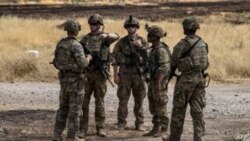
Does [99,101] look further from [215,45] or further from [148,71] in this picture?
[215,45]

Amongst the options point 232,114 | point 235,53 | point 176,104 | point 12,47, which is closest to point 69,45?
point 176,104

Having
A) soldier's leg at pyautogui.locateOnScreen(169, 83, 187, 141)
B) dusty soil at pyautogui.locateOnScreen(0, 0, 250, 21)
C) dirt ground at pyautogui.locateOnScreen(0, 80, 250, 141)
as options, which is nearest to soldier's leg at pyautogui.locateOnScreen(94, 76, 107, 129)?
dirt ground at pyautogui.locateOnScreen(0, 80, 250, 141)

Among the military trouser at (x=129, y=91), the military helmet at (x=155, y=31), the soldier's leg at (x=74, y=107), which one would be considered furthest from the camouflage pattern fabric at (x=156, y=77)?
the soldier's leg at (x=74, y=107)

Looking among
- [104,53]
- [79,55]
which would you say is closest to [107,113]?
[104,53]

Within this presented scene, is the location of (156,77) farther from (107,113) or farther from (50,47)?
(50,47)

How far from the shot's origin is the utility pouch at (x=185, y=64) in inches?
374

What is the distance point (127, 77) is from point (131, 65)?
0.23m

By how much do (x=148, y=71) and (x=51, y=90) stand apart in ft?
22.8

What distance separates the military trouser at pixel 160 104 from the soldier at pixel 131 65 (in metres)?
0.43

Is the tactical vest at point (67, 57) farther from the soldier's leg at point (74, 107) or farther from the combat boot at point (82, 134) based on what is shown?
the combat boot at point (82, 134)

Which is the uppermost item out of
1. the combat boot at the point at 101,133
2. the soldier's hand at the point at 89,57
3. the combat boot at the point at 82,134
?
the soldier's hand at the point at 89,57

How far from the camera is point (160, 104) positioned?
36.6 ft

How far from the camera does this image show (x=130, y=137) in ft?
36.7

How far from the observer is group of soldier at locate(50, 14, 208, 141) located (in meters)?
9.62
